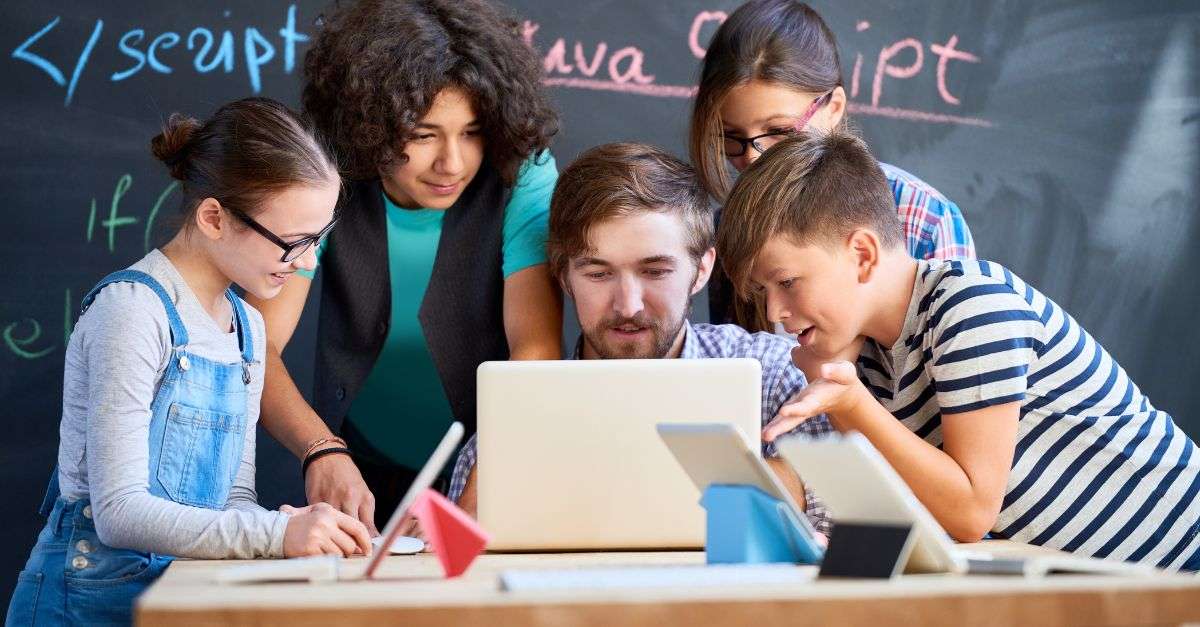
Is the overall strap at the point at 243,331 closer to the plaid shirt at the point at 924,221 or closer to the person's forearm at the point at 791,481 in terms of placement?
the person's forearm at the point at 791,481

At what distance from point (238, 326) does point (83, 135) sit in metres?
0.89

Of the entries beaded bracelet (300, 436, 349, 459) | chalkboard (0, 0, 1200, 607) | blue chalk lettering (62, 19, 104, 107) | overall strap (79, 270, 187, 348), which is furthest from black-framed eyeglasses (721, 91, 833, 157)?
blue chalk lettering (62, 19, 104, 107)

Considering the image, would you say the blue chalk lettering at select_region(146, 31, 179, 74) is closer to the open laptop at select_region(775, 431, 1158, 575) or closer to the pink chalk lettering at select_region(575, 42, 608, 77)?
the pink chalk lettering at select_region(575, 42, 608, 77)

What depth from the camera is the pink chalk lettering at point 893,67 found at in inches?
105

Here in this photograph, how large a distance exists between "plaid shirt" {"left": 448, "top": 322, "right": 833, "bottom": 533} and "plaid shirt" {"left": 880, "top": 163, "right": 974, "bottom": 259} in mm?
258

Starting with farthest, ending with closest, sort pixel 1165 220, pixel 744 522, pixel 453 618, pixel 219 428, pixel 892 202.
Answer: pixel 1165 220 < pixel 892 202 < pixel 219 428 < pixel 744 522 < pixel 453 618

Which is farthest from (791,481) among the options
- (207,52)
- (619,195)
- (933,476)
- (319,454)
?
(207,52)

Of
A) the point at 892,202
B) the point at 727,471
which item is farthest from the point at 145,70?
the point at 727,471

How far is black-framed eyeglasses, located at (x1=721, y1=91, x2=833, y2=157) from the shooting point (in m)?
1.95

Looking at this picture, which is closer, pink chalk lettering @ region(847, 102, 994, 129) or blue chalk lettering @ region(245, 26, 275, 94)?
blue chalk lettering @ region(245, 26, 275, 94)

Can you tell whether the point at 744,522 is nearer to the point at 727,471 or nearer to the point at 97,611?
the point at 727,471

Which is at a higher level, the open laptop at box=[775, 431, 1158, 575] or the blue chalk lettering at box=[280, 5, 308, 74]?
the blue chalk lettering at box=[280, 5, 308, 74]

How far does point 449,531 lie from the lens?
109 centimetres

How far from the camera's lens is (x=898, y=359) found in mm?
1673
